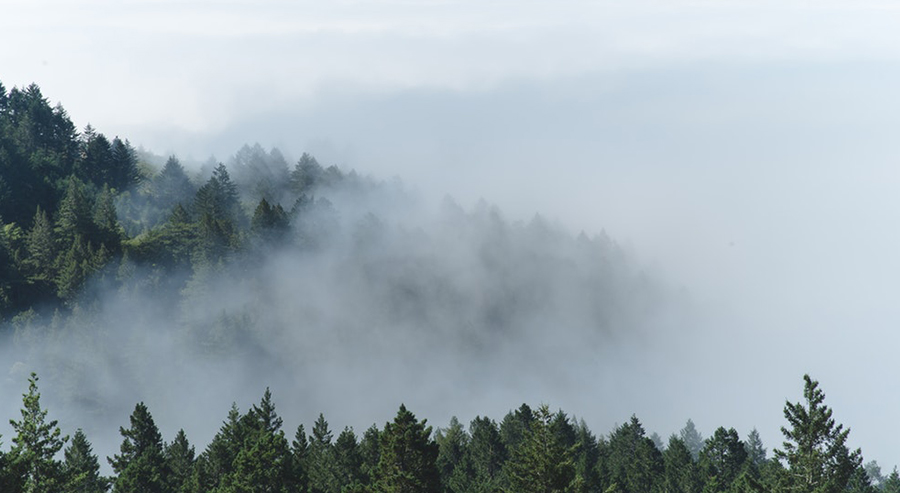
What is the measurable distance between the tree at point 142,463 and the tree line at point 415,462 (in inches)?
4.2

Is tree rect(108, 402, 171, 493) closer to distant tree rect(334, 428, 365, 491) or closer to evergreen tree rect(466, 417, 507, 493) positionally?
distant tree rect(334, 428, 365, 491)

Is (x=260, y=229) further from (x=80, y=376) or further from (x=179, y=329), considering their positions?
(x=80, y=376)

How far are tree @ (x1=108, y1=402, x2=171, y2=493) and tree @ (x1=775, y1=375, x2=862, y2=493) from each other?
156 ft

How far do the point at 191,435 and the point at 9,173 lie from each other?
6471cm

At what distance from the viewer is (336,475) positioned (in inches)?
3403

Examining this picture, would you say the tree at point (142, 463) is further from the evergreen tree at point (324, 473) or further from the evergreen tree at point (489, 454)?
the evergreen tree at point (489, 454)

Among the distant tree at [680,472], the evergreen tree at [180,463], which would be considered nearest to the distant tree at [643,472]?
the distant tree at [680,472]

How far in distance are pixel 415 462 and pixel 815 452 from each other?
19.6 metres

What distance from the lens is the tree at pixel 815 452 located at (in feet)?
146

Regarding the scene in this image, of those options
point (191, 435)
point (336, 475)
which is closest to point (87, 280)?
point (191, 435)

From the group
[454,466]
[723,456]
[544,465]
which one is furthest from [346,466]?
[723,456]

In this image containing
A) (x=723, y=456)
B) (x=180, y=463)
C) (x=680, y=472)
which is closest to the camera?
(x=180, y=463)

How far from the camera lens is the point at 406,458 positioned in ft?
168

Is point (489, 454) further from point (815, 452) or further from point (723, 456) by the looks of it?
point (815, 452)
